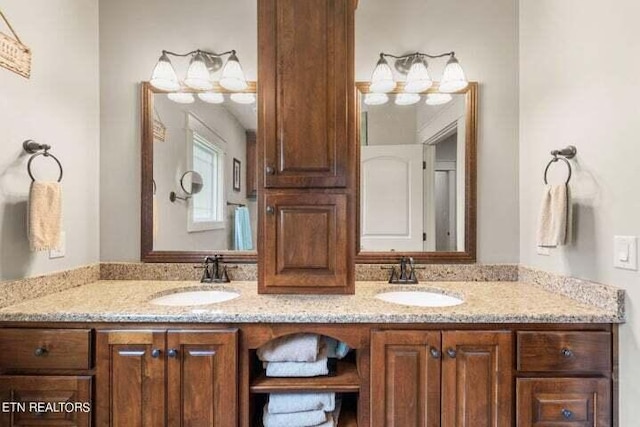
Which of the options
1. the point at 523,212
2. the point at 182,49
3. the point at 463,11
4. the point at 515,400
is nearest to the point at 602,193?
the point at 523,212

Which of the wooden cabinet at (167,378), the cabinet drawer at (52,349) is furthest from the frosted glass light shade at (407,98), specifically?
the cabinet drawer at (52,349)

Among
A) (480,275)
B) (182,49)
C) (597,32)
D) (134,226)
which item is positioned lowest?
(480,275)

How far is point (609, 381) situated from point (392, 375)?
80cm

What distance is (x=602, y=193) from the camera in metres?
1.37

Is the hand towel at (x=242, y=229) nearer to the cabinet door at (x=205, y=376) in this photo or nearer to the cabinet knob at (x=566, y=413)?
the cabinet door at (x=205, y=376)

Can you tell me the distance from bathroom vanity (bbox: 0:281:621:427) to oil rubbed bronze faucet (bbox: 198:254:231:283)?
54 centimetres

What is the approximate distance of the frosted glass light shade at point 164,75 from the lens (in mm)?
1877

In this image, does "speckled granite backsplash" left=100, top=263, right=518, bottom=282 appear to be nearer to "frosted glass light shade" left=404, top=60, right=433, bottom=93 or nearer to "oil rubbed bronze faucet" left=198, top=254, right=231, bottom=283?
"oil rubbed bronze faucet" left=198, top=254, right=231, bottom=283

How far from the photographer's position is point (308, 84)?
1.55 m

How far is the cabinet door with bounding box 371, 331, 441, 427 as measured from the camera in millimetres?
1295

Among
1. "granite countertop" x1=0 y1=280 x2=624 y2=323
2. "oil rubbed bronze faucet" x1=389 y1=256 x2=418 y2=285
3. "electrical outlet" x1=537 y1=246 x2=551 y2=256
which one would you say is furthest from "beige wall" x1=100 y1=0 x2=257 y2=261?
"electrical outlet" x1=537 y1=246 x2=551 y2=256

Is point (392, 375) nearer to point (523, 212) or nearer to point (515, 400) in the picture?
point (515, 400)

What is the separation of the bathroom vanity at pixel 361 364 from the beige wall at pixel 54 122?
0.38 m

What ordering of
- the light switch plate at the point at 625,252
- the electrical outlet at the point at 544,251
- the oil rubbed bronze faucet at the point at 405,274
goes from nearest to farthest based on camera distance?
the light switch plate at the point at 625,252 → the electrical outlet at the point at 544,251 → the oil rubbed bronze faucet at the point at 405,274
